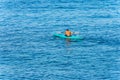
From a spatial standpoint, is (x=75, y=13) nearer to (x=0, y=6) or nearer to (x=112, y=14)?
(x=112, y=14)

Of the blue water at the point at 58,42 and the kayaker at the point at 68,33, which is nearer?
the blue water at the point at 58,42

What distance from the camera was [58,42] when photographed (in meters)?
102

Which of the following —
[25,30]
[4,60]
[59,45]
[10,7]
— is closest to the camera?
[4,60]

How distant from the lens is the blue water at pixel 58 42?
3418 inches

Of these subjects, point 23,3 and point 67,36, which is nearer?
point 67,36

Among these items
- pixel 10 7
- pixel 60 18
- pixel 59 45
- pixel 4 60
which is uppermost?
pixel 10 7

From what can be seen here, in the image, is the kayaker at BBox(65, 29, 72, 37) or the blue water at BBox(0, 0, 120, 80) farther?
the kayaker at BBox(65, 29, 72, 37)

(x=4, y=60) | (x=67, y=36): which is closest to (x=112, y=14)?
(x=67, y=36)

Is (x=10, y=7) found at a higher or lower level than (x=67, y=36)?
higher

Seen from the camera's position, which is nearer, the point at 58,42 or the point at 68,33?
the point at 58,42

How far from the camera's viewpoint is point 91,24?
11481 centimetres

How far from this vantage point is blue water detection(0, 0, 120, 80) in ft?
285

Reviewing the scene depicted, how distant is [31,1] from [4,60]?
164 feet

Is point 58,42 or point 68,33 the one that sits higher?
point 68,33
